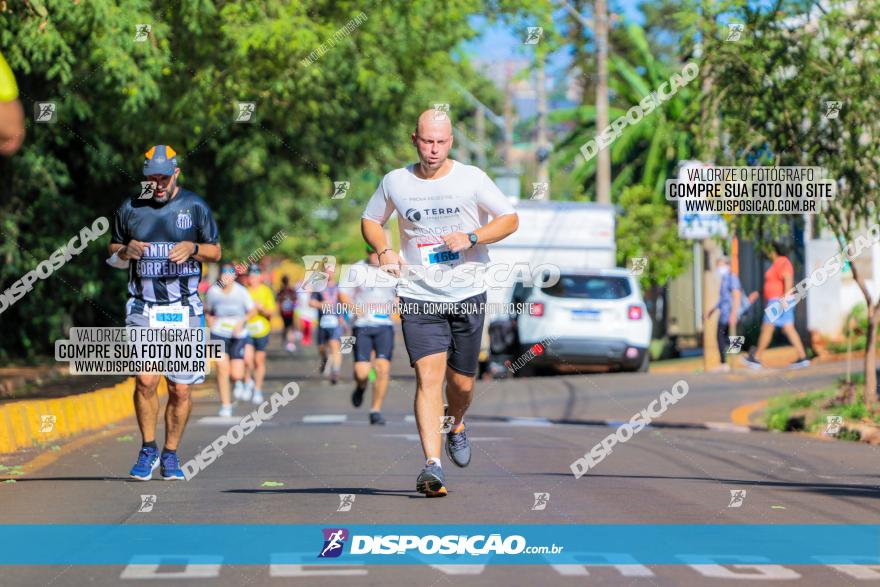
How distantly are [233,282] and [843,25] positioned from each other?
775 cm

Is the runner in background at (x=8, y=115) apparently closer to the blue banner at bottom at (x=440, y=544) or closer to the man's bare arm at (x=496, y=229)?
the blue banner at bottom at (x=440, y=544)

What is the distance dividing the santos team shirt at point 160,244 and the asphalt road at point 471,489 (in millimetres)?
1169

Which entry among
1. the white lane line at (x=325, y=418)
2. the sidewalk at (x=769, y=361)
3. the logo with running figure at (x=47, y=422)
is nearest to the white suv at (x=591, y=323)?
the sidewalk at (x=769, y=361)

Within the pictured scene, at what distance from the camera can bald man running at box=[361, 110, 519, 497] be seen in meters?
9.09

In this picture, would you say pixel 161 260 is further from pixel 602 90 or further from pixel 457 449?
pixel 602 90

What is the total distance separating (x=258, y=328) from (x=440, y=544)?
522 inches

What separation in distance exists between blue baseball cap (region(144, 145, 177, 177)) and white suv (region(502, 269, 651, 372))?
50.7 feet

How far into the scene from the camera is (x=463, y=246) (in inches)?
352

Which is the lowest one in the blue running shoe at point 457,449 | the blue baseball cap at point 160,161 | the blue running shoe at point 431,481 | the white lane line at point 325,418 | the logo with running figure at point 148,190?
the white lane line at point 325,418

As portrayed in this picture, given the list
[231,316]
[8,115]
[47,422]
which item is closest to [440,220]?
[8,115]

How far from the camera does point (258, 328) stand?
2031cm

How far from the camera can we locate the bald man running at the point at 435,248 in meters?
9.09

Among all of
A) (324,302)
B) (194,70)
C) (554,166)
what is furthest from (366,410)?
(554,166)

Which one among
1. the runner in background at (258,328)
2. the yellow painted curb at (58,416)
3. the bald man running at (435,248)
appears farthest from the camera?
the runner in background at (258,328)
